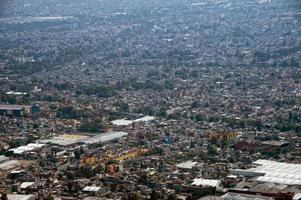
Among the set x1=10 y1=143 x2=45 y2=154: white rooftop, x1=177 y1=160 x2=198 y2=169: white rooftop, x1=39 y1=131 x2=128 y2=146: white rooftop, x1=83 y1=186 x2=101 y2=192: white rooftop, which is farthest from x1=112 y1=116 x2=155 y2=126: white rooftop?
x1=83 y1=186 x2=101 y2=192: white rooftop

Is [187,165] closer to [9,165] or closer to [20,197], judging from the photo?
[9,165]

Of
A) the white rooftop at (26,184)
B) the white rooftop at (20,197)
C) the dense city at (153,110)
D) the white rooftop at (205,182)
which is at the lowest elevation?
the dense city at (153,110)

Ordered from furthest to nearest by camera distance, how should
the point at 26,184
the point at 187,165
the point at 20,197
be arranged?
1. the point at 187,165
2. the point at 26,184
3. the point at 20,197

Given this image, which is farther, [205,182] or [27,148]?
[27,148]

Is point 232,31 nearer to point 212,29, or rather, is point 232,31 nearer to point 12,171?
point 212,29

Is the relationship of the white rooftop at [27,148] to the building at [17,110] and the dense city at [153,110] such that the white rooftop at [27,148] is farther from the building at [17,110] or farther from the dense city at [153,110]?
the building at [17,110]

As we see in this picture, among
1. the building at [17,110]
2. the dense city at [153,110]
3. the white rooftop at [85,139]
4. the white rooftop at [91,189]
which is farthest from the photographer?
the building at [17,110]

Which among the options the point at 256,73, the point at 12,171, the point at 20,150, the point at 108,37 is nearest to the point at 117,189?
the point at 12,171

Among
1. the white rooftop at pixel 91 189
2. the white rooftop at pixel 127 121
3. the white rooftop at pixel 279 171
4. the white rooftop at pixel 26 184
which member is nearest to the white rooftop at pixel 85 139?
the white rooftop at pixel 127 121

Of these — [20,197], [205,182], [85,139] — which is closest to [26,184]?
[20,197]
